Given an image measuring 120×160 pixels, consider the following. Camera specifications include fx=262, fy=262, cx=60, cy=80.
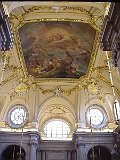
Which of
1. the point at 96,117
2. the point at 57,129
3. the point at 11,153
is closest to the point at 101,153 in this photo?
the point at 96,117

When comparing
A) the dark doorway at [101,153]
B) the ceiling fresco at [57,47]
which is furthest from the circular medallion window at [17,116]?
the dark doorway at [101,153]

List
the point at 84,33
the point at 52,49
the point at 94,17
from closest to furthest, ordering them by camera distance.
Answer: the point at 94,17 < the point at 84,33 < the point at 52,49

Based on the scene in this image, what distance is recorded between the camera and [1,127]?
1759 cm

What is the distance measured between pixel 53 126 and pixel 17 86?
13.8ft

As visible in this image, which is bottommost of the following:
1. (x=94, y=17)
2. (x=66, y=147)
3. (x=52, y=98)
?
(x=66, y=147)

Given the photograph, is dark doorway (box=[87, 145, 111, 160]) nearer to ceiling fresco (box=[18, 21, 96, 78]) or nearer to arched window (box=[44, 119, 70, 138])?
arched window (box=[44, 119, 70, 138])

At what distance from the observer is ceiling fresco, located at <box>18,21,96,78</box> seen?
1340 cm

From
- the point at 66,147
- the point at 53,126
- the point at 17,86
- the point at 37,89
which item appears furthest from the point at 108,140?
the point at 17,86

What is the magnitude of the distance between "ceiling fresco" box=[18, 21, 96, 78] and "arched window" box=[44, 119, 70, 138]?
4.08 meters

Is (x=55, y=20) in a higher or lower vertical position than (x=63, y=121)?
higher

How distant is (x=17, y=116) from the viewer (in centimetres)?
1841

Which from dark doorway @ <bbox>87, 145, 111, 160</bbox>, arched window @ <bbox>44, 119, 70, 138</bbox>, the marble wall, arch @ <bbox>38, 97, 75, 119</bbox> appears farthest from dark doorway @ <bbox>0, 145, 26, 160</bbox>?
dark doorway @ <bbox>87, 145, 111, 160</bbox>

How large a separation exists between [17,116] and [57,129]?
3129mm

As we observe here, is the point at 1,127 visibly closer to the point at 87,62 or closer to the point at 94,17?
the point at 87,62
